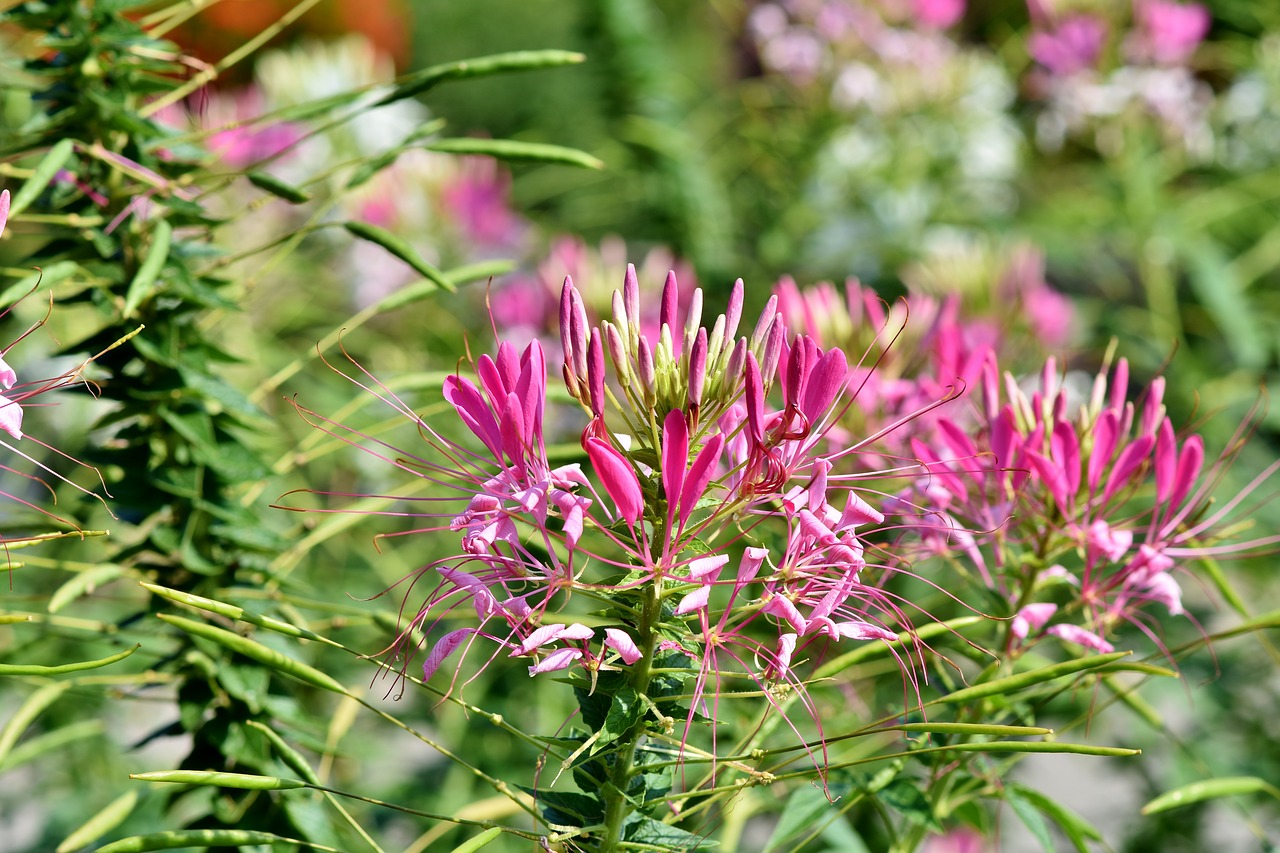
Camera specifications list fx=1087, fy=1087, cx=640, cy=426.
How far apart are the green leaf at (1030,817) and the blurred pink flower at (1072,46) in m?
1.63

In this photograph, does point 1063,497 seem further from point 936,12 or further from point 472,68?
point 936,12

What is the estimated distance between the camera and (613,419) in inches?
51.5

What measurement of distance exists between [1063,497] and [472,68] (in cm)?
49

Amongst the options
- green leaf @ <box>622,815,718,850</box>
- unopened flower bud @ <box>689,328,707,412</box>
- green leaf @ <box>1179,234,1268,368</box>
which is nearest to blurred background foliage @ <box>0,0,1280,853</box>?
green leaf @ <box>1179,234,1268,368</box>

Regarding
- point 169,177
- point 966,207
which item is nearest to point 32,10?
point 169,177

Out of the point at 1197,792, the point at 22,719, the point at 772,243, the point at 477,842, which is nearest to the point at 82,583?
the point at 22,719

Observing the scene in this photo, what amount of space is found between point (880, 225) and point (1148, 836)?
1.17 m

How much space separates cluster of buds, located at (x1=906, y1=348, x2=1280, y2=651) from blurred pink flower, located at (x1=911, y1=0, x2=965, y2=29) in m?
1.57

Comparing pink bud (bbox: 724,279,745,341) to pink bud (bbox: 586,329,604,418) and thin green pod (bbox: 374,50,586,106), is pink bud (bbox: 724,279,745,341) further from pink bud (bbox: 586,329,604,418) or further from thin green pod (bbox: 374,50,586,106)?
thin green pod (bbox: 374,50,586,106)

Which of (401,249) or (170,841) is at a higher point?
(401,249)

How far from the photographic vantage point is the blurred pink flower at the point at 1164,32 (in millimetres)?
1888

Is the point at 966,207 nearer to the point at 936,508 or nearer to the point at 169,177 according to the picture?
the point at 936,508

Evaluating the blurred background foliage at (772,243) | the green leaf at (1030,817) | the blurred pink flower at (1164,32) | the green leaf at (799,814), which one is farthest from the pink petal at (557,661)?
the blurred pink flower at (1164,32)

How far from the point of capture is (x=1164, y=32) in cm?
188
